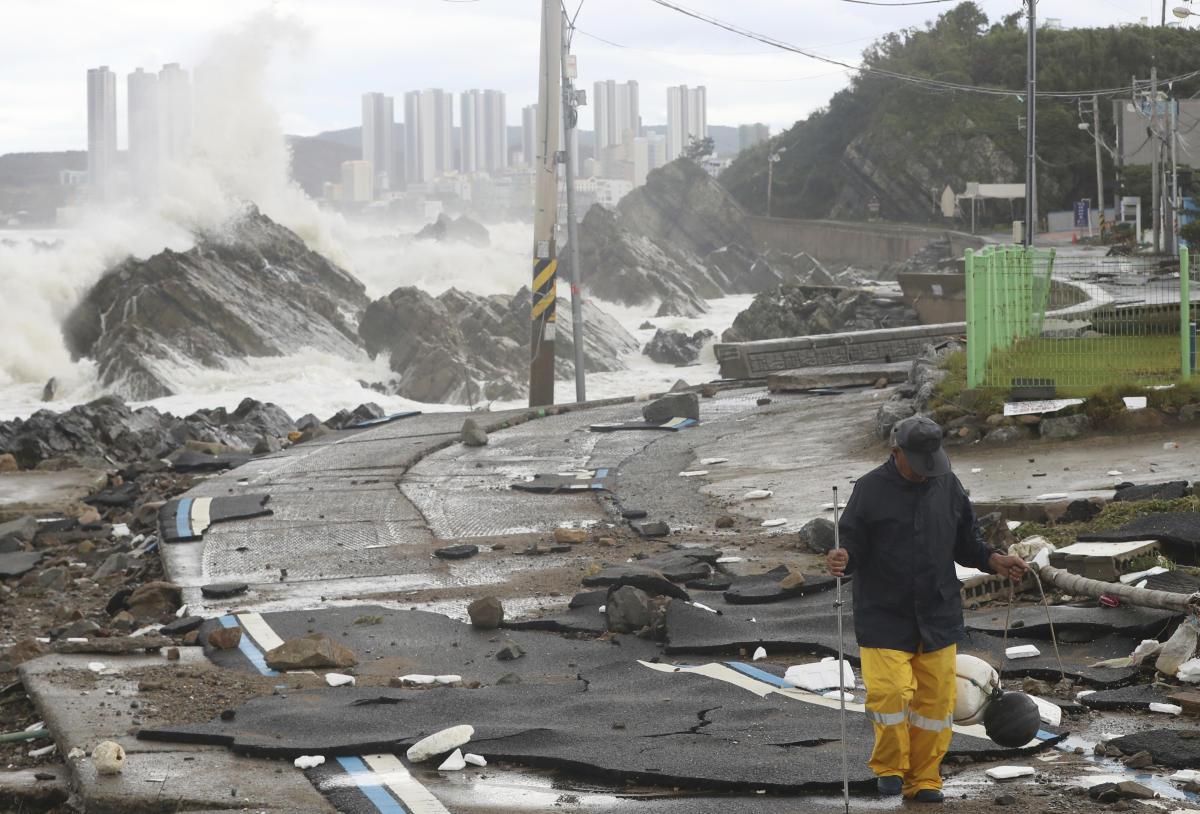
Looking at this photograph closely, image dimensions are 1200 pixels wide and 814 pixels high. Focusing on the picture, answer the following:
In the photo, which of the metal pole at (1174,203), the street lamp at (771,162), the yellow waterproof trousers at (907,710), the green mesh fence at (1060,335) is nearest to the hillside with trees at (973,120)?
the street lamp at (771,162)

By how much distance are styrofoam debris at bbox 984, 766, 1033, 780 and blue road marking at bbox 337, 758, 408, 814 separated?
229cm

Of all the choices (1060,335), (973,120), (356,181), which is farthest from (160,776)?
(356,181)

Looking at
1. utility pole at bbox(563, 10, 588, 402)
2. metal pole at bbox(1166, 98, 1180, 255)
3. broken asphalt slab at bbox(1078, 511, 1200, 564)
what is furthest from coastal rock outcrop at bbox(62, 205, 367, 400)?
broken asphalt slab at bbox(1078, 511, 1200, 564)

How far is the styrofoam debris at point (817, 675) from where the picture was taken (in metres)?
6.46

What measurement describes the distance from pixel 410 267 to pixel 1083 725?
191 feet

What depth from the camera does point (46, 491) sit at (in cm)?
1539

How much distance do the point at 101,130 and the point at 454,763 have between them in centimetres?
8578

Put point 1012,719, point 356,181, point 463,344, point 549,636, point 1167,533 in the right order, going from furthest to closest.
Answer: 1. point 356,181
2. point 463,344
3. point 549,636
4. point 1167,533
5. point 1012,719

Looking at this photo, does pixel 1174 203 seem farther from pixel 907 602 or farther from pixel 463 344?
pixel 907 602

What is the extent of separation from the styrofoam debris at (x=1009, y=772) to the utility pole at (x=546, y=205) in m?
15.7

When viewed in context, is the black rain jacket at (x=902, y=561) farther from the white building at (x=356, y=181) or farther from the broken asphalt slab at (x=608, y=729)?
the white building at (x=356, y=181)

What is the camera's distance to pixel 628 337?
4184 cm

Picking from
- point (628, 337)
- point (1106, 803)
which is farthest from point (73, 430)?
point (628, 337)

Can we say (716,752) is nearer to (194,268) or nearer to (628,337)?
A: (194,268)
